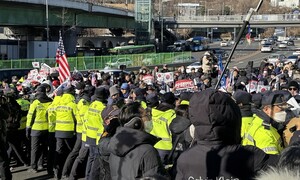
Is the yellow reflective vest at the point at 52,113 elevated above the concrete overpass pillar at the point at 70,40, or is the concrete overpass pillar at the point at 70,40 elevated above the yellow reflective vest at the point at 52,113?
the concrete overpass pillar at the point at 70,40

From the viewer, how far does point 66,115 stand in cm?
1048

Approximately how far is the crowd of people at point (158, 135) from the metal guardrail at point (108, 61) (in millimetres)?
24299

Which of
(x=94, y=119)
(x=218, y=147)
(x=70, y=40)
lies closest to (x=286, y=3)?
(x=70, y=40)

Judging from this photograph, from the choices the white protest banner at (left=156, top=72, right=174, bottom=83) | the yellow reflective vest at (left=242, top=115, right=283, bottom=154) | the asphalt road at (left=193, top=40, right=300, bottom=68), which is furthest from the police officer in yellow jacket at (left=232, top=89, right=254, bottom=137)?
Result: the asphalt road at (left=193, top=40, right=300, bottom=68)

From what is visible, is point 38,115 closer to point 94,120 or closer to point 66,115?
point 66,115

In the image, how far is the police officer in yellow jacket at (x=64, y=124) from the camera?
10.5 metres

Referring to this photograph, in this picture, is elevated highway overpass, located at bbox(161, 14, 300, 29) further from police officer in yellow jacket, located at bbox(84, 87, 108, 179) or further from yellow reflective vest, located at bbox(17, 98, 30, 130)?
police officer in yellow jacket, located at bbox(84, 87, 108, 179)

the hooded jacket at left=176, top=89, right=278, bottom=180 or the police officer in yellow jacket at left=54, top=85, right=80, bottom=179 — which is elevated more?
the hooded jacket at left=176, top=89, right=278, bottom=180

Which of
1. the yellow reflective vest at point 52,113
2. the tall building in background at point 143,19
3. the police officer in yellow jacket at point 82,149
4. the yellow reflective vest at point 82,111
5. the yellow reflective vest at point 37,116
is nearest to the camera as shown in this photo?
the police officer in yellow jacket at point 82,149

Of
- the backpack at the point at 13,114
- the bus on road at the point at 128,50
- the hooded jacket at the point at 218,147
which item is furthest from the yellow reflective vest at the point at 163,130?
the bus on road at the point at 128,50

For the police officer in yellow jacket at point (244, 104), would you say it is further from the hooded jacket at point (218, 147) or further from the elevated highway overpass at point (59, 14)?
the elevated highway overpass at point (59, 14)

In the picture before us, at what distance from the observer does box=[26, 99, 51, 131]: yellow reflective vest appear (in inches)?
436

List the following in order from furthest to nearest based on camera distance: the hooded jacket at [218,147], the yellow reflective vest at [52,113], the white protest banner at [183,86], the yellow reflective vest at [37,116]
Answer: the white protest banner at [183,86] < the yellow reflective vest at [37,116] < the yellow reflective vest at [52,113] < the hooded jacket at [218,147]

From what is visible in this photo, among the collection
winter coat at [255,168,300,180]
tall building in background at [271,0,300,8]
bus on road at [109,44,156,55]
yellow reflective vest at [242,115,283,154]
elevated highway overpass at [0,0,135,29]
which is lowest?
yellow reflective vest at [242,115,283,154]
